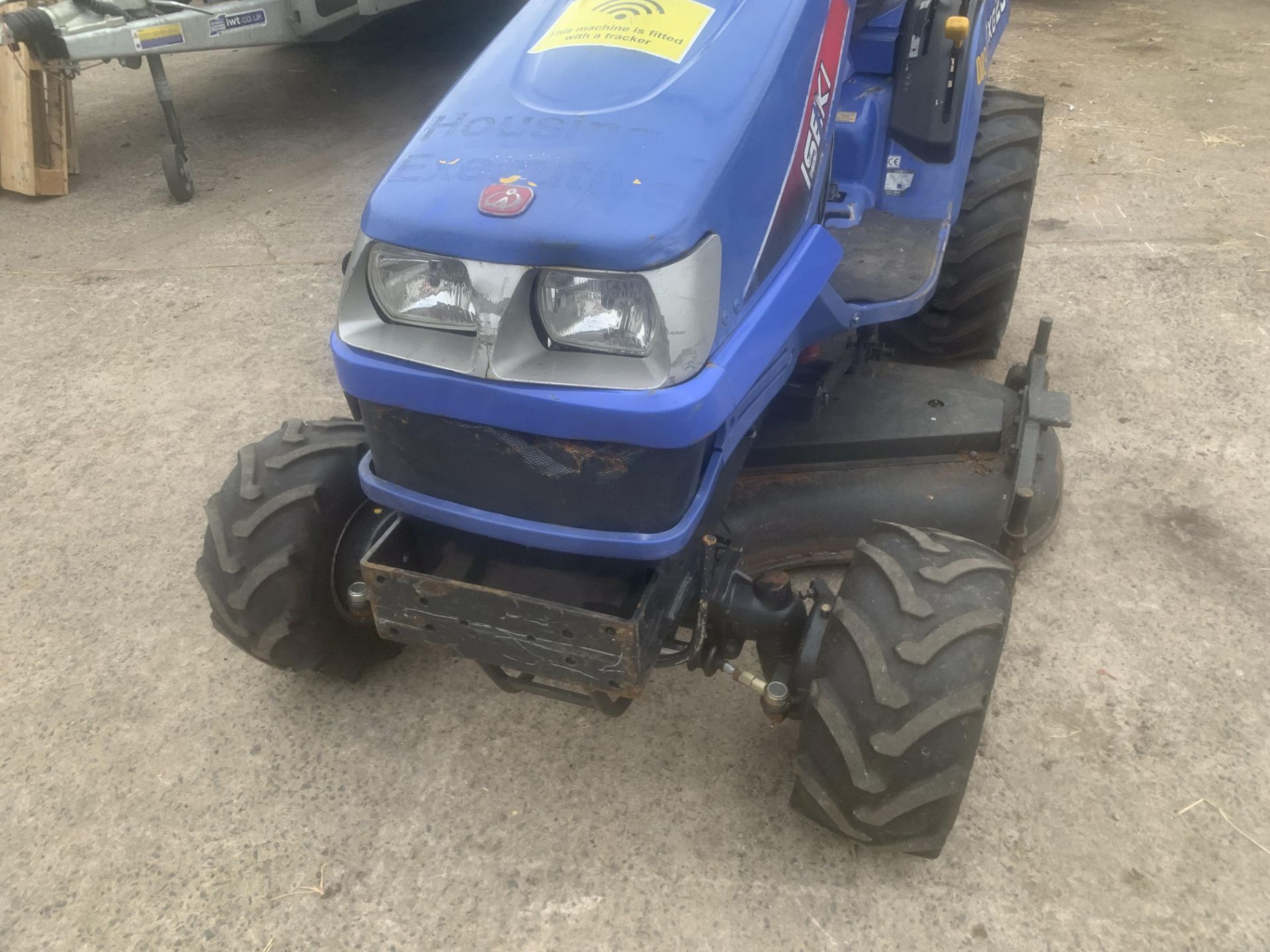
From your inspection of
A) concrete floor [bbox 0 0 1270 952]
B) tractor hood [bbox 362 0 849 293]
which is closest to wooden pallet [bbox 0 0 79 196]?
concrete floor [bbox 0 0 1270 952]

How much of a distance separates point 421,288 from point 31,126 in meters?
4.90

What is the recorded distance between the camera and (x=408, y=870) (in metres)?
1.99

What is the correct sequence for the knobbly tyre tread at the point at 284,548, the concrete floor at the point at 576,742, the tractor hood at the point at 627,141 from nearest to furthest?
the tractor hood at the point at 627,141 < the concrete floor at the point at 576,742 < the knobbly tyre tread at the point at 284,548

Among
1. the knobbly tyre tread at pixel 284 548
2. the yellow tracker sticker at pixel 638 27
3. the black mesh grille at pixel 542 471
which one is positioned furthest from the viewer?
the knobbly tyre tread at pixel 284 548

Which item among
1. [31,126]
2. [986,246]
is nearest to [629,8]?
[986,246]

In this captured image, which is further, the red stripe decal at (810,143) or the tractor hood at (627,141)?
the red stripe decal at (810,143)

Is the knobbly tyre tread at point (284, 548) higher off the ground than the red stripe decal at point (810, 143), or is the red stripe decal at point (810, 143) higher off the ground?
the red stripe decal at point (810, 143)

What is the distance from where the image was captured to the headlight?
5.16 ft

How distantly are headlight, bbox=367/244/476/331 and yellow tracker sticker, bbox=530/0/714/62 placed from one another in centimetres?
52

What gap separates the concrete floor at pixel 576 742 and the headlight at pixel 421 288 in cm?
106

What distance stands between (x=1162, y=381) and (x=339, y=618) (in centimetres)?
277

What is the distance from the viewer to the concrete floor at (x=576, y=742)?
1.91m

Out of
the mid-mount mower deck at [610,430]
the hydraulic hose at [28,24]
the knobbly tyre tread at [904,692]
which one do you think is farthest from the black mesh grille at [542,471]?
the hydraulic hose at [28,24]

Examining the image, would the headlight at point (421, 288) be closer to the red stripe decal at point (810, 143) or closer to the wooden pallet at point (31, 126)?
the red stripe decal at point (810, 143)
